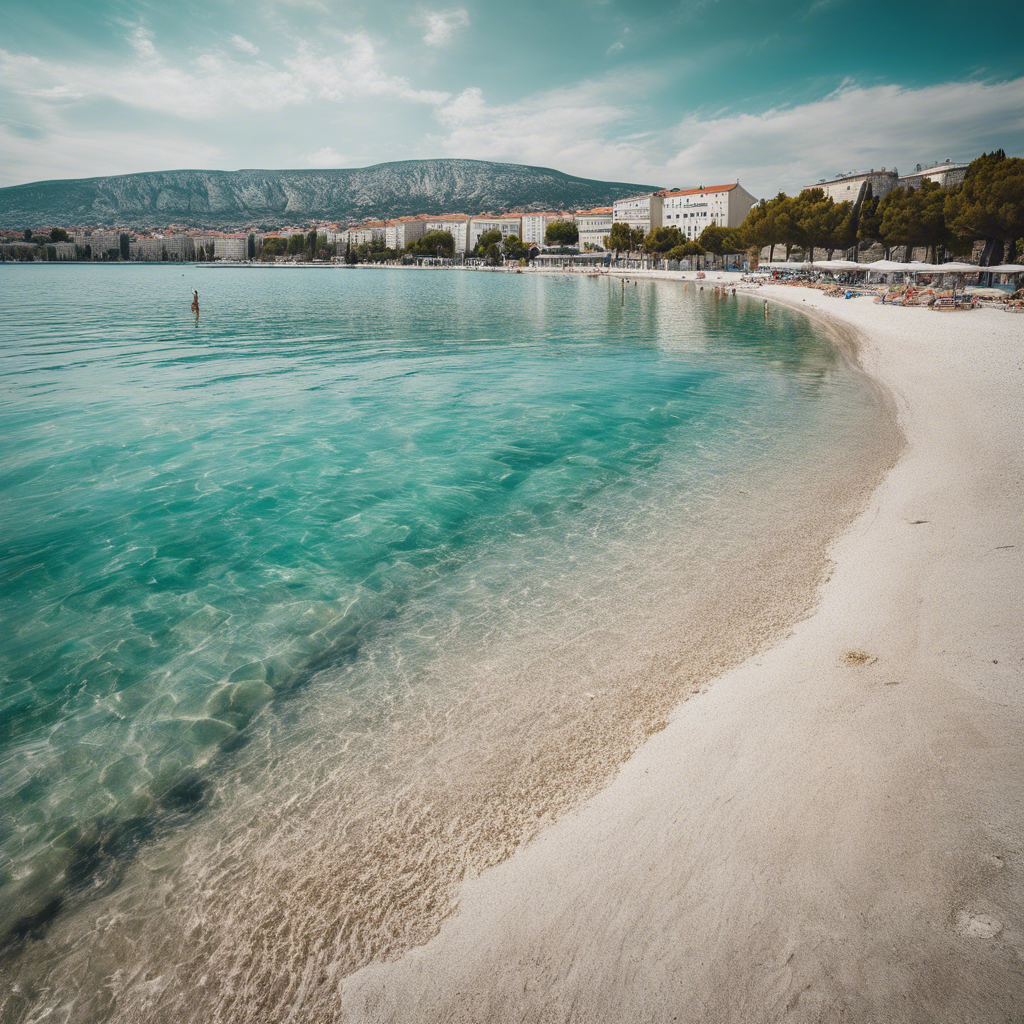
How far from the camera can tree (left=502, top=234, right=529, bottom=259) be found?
177 meters

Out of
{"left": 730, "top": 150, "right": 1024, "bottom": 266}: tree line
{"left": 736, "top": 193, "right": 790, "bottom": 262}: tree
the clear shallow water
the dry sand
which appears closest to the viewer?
the dry sand

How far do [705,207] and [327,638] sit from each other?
531 ft

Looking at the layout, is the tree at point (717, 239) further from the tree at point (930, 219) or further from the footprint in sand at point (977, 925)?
the footprint in sand at point (977, 925)

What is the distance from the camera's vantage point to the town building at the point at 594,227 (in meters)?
184

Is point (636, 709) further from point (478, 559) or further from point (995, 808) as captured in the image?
point (478, 559)

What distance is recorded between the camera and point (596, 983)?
335cm

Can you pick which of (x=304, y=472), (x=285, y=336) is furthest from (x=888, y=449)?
(x=285, y=336)

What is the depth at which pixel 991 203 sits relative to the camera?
148ft

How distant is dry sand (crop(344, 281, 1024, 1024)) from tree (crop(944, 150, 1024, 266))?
53134 mm

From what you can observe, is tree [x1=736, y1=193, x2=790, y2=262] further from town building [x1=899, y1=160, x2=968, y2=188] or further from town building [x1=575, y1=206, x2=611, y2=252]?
town building [x1=575, y1=206, x2=611, y2=252]

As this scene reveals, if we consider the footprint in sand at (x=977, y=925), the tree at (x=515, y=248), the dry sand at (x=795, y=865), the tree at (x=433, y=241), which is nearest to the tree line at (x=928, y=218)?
the dry sand at (x=795, y=865)

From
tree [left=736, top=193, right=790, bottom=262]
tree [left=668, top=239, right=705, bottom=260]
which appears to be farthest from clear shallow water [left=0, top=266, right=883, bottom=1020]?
tree [left=668, top=239, right=705, bottom=260]

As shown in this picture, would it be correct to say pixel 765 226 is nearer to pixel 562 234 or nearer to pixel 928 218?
pixel 928 218

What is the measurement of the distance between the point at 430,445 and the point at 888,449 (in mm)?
10553
